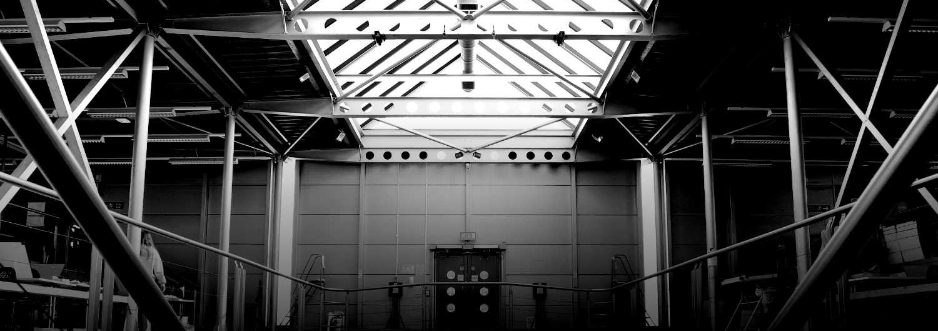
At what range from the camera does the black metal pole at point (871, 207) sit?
1826mm

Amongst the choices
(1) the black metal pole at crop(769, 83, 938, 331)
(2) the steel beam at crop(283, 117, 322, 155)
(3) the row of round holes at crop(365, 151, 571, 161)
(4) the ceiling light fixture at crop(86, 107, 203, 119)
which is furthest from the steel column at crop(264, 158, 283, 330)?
(1) the black metal pole at crop(769, 83, 938, 331)

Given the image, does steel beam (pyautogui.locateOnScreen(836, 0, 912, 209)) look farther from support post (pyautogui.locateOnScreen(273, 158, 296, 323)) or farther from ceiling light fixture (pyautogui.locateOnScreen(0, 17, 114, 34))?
support post (pyautogui.locateOnScreen(273, 158, 296, 323))

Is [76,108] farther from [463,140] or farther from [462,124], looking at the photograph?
[463,140]

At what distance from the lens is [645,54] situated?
13.3m

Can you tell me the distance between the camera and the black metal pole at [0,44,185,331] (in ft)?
6.11

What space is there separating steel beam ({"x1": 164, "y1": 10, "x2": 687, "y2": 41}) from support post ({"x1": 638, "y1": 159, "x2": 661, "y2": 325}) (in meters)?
9.69

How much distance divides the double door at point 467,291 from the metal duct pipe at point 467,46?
21.9 feet

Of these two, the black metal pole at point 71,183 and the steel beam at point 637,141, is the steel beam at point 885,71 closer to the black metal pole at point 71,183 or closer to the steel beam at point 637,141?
the black metal pole at point 71,183

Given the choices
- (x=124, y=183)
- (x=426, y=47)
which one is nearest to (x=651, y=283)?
(x=426, y=47)

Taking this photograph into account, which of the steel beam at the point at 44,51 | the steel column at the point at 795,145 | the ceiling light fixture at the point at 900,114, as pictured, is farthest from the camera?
the ceiling light fixture at the point at 900,114

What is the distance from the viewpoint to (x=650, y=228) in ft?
69.1

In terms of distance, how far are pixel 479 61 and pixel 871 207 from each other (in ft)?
57.9

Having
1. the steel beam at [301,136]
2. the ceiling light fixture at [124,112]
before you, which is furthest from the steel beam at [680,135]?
the ceiling light fixture at [124,112]

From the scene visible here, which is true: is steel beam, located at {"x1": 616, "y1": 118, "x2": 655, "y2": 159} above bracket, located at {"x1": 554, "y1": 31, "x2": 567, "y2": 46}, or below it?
below
